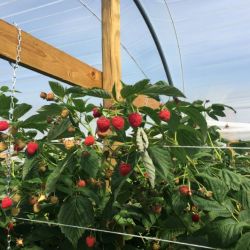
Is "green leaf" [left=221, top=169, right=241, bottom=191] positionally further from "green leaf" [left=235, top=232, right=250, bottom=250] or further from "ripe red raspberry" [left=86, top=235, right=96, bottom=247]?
"ripe red raspberry" [left=86, top=235, right=96, bottom=247]

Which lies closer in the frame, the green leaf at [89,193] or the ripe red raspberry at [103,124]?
the ripe red raspberry at [103,124]

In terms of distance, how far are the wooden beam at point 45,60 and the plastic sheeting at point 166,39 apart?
1244mm

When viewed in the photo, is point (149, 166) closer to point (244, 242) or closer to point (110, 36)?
point (244, 242)

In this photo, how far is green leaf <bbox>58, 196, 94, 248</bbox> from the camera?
1326 mm

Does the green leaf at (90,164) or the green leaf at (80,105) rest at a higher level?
the green leaf at (80,105)

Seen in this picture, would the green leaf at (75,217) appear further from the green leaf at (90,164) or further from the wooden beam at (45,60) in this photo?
the wooden beam at (45,60)

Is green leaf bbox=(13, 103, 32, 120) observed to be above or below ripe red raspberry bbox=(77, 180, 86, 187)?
above

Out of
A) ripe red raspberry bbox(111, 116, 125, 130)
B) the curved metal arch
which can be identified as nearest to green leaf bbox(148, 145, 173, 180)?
ripe red raspberry bbox(111, 116, 125, 130)

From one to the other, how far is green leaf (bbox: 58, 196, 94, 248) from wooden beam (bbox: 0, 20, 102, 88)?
924mm

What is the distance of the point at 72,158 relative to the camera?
4.43ft

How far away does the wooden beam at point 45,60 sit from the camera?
205 centimetres

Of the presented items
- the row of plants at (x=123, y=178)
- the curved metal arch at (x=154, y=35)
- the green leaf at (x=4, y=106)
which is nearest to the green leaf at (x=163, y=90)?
the row of plants at (x=123, y=178)

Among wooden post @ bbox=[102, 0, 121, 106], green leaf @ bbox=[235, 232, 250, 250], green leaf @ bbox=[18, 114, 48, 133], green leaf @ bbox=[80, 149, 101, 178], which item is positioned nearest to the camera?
green leaf @ bbox=[235, 232, 250, 250]

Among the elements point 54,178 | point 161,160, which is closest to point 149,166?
point 161,160
